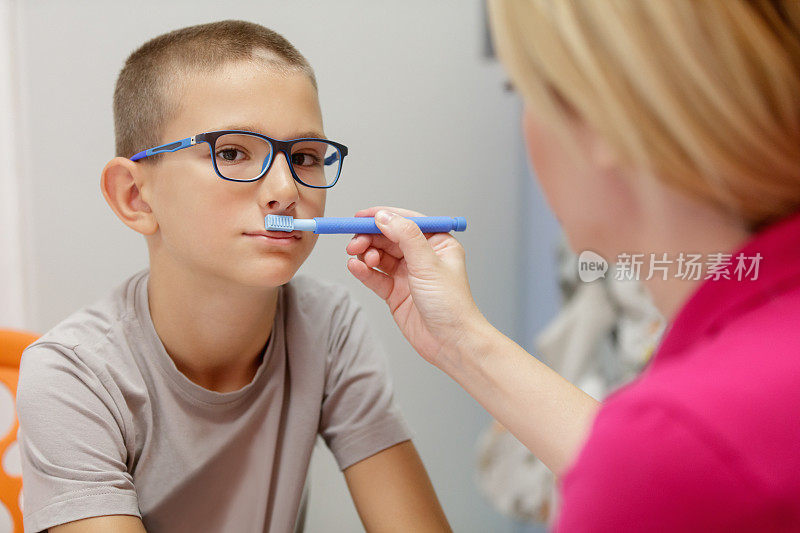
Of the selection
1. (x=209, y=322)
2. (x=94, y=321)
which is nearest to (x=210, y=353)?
(x=209, y=322)

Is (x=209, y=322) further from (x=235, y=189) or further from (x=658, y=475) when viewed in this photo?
(x=658, y=475)

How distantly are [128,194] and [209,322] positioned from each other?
195mm

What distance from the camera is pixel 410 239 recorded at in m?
0.83

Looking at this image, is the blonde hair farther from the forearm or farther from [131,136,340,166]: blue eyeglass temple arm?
[131,136,340,166]: blue eyeglass temple arm

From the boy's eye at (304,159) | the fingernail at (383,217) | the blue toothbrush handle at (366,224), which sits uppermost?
the boy's eye at (304,159)

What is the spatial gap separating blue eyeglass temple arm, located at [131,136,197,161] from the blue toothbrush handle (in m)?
0.18

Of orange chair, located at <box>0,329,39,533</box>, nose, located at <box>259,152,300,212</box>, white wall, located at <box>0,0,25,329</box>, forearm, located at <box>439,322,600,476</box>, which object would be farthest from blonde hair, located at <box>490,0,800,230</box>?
white wall, located at <box>0,0,25,329</box>

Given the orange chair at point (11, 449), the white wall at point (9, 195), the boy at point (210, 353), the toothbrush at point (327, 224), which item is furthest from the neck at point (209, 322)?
the white wall at point (9, 195)

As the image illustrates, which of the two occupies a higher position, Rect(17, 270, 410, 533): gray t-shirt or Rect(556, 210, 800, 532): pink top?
Rect(556, 210, 800, 532): pink top

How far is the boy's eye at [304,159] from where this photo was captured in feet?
2.97

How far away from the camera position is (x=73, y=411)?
787 millimetres

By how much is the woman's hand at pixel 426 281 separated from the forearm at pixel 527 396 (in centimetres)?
2

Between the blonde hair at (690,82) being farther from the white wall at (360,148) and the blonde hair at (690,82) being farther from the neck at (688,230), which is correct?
the white wall at (360,148)

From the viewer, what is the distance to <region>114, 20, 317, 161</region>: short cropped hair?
90 cm
